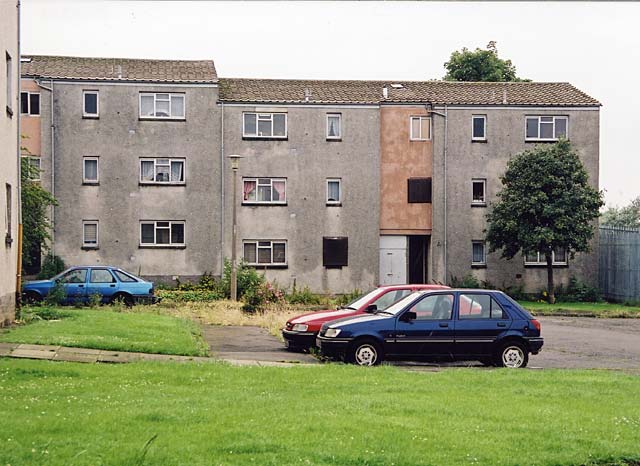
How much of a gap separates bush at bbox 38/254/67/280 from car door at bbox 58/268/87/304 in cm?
949

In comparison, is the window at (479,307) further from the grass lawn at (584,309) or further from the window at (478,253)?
the window at (478,253)

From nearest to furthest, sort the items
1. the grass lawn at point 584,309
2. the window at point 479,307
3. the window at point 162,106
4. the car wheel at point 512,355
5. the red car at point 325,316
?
the car wheel at point 512,355, the window at point 479,307, the red car at point 325,316, the grass lawn at point 584,309, the window at point 162,106

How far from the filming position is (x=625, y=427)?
438 inches

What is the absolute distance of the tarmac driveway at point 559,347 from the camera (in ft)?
64.9

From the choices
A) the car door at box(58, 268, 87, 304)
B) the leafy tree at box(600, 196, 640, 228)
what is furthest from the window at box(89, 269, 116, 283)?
the leafy tree at box(600, 196, 640, 228)

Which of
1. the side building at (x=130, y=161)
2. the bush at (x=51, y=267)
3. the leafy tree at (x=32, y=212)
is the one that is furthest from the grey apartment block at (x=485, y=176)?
the leafy tree at (x=32, y=212)

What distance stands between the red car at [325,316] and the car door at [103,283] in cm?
1265

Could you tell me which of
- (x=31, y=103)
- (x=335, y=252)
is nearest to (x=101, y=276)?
(x=31, y=103)

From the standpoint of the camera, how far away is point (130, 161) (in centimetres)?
4441

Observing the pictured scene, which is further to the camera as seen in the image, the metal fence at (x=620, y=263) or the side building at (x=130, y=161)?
the metal fence at (x=620, y=263)

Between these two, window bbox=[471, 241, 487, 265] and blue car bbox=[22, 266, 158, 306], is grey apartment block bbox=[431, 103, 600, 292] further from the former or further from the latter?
blue car bbox=[22, 266, 158, 306]

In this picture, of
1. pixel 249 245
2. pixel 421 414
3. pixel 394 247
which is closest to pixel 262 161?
pixel 249 245

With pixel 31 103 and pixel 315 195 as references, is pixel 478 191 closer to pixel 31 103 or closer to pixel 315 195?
pixel 315 195

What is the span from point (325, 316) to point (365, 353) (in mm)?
3233
